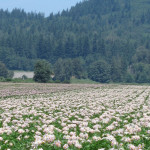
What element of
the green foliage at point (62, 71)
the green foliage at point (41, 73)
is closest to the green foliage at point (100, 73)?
the green foliage at point (62, 71)

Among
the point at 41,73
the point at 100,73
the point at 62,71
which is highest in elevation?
the point at 62,71

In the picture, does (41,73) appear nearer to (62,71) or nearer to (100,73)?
(62,71)

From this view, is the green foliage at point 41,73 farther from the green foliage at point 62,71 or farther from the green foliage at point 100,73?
the green foliage at point 100,73

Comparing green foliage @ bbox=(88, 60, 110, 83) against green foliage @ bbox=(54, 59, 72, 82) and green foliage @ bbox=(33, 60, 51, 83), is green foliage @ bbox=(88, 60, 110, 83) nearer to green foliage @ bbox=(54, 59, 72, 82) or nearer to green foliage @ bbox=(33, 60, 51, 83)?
green foliage @ bbox=(54, 59, 72, 82)

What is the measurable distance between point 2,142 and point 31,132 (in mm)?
1821

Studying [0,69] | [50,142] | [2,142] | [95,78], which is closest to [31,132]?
[2,142]

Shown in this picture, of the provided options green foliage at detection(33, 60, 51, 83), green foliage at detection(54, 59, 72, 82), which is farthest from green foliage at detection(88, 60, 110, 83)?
green foliage at detection(33, 60, 51, 83)

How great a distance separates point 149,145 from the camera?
7.82 m

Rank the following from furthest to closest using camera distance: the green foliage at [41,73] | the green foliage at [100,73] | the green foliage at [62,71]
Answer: the green foliage at [100,73] < the green foliage at [62,71] < the green foliage at [41,73]

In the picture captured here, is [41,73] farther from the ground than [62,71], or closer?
closer

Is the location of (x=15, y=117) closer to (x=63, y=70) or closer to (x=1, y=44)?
(x=63, y=70)

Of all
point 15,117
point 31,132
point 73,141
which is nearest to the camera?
point 73,141

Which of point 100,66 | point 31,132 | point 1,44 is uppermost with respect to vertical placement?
point 1,44

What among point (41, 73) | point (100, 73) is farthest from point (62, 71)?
point (41, 73)
